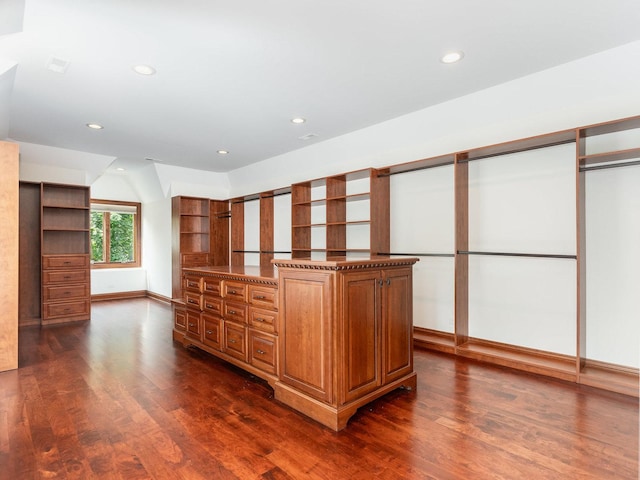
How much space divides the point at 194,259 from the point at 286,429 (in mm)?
5154

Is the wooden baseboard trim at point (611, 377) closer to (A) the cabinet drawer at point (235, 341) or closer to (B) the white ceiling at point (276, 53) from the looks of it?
(B) the white ceiling at point (276, 53)

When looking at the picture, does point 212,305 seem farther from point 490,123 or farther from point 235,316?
point 490,123

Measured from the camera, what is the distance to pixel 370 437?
2092 mm

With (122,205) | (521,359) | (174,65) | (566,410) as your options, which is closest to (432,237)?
(521,359)

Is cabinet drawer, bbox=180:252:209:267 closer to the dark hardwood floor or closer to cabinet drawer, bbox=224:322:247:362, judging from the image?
the dark hardwood floor

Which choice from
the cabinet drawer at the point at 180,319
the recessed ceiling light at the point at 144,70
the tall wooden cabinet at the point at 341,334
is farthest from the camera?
the cabinet drawer at the point at 180,319

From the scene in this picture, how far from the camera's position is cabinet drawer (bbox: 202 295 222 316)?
337 centimetres

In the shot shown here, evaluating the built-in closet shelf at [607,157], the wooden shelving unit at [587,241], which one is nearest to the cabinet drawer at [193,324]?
the wooden shelving unit at [587,241]

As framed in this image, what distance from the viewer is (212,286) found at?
3467mm

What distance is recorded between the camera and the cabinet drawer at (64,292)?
5.24 metres

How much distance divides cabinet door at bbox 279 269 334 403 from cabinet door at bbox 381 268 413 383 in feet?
1.63

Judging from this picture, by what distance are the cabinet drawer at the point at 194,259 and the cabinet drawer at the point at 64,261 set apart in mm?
1547

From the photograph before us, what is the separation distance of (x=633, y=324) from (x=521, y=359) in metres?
0.89

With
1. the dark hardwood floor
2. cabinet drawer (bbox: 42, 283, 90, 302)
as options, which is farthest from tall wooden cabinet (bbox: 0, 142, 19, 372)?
cabinet drawer (bbox: 42, 283, 90, 302)
